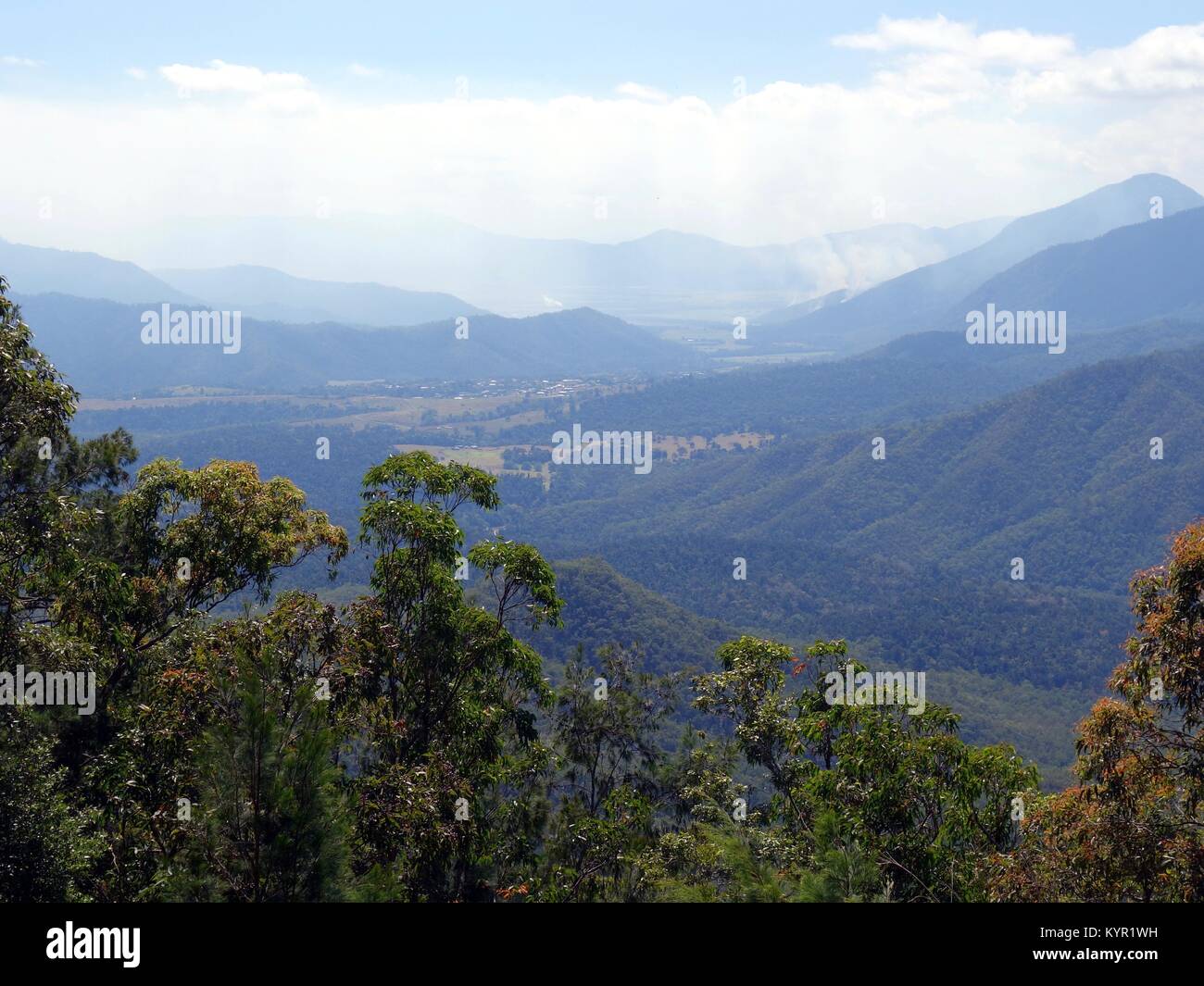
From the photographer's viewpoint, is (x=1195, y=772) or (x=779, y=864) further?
(x=779, y=864)

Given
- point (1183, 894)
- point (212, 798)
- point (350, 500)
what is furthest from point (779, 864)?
point (350, 500)

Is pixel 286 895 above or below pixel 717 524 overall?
above

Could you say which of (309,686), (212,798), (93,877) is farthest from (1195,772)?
(93,877)

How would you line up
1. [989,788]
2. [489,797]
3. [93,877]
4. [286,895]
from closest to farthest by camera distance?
[286,895], [93,877], [989,788], [489,797]
